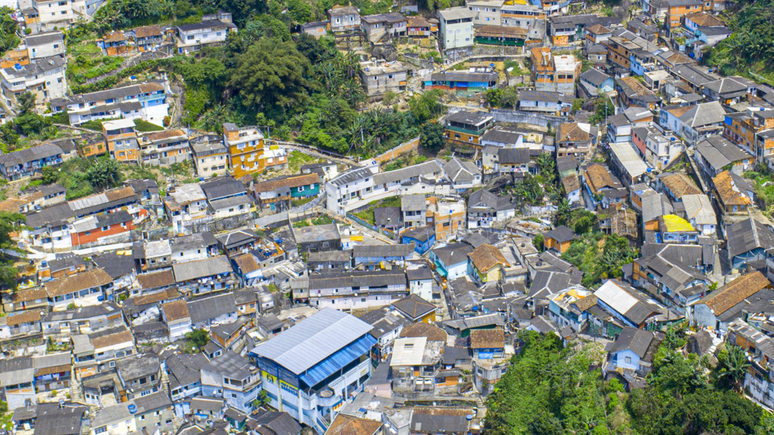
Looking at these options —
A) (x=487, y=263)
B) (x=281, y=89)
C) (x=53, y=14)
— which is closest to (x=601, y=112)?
(x=487, y=263)

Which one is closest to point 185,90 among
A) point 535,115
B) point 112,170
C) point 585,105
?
point 112,170

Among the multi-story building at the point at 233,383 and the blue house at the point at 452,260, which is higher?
the blue house at the point at 452,260

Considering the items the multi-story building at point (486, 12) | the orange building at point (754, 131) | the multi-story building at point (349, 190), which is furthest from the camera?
the multi-story building at point (486, 12)

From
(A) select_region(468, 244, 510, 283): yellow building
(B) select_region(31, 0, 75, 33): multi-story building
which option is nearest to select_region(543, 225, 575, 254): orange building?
(A) select_region(468, 244, 510, 283): yellow building

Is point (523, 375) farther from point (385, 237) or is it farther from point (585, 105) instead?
point (585, 105)

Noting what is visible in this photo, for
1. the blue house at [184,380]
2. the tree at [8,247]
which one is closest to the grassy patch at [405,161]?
the blue house at [184,380]

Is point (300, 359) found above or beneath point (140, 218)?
beneath

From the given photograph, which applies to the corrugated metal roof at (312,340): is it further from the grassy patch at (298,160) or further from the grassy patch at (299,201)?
the grassy patch at (298,160)
